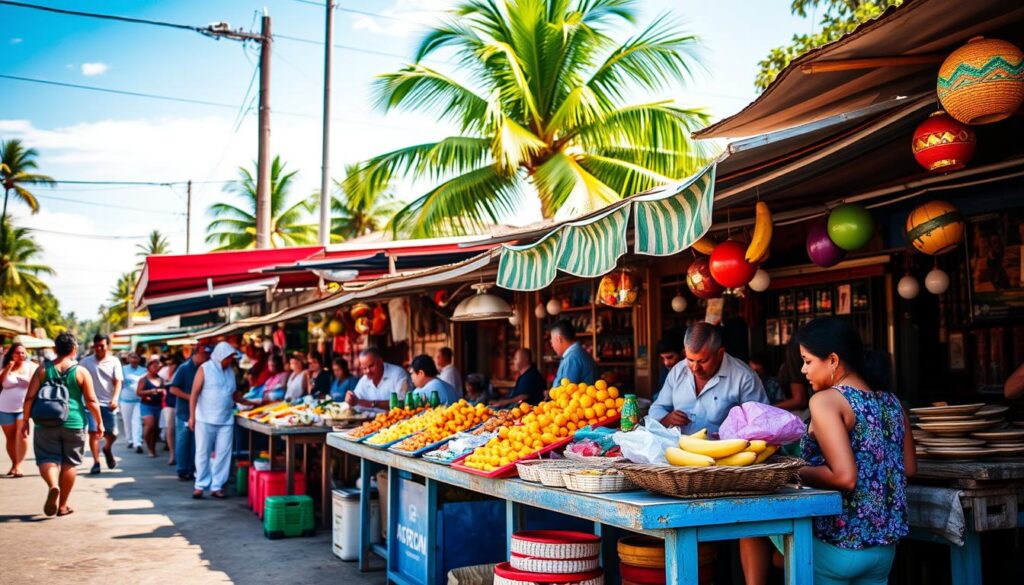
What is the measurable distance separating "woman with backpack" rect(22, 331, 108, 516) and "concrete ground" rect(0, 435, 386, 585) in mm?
516

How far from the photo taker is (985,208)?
701 centimetres

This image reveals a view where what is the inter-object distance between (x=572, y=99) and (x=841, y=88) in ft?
29.7

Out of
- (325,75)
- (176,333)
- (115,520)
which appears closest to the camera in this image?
(115,520)

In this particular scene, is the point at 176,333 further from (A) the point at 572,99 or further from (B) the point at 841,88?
(B) the point at 841,88

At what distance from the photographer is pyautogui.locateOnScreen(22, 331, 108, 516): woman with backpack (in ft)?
30.6

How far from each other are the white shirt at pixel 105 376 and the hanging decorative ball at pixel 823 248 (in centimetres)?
1114

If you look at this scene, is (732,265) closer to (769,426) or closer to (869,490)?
(769,426)

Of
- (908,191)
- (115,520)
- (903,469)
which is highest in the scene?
(908,191)

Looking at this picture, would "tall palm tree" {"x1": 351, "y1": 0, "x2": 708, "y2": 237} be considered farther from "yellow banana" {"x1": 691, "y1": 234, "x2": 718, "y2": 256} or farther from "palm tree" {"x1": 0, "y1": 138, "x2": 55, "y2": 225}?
"palm tree" {"x1": 0, "y1": 138, "x2": 55, "y2": 225}

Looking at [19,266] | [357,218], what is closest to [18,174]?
[19,266]

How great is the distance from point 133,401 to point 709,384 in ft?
51.5

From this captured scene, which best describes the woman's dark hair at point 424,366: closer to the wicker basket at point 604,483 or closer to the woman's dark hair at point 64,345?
the woman's dark hair at point 64,345

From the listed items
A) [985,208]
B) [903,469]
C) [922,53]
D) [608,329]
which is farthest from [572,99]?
[903,469]

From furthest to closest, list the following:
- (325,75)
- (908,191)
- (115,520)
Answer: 1. (325,75)
2. (115,520)
3. (908,191)
